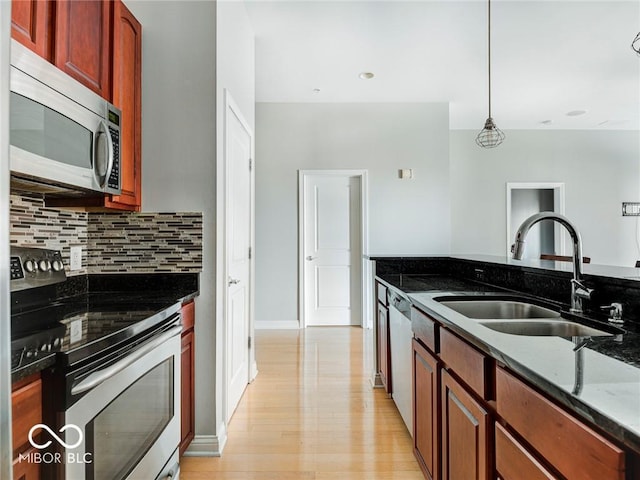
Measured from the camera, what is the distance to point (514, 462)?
846mm

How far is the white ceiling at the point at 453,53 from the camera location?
2799 mm

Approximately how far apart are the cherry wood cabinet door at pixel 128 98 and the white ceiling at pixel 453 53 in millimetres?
1236

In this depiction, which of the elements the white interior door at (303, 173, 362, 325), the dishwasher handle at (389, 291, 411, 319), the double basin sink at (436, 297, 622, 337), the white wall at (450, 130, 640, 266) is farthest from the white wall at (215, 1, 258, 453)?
the white wall at (450, 130, 640, 266)

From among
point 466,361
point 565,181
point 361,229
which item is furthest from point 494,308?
point 565,181

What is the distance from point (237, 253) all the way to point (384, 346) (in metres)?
1.21

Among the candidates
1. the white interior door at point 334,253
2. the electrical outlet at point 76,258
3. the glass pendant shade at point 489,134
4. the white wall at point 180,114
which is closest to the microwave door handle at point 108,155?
the white wall at point 180,114

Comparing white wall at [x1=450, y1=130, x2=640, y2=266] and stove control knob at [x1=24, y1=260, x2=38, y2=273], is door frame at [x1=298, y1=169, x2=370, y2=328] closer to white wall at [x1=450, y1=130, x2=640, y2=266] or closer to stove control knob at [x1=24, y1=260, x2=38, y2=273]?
white wall at [x1=450, y1=130, x2=640, y2=266]

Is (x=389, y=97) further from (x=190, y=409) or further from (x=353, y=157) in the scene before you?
(x=190, y=409)

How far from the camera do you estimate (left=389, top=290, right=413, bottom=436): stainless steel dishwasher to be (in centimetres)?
185

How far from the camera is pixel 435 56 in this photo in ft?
11.6

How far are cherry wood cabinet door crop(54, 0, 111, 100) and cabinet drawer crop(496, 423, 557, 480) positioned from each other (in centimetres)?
189

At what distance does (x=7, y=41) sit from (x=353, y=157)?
4.32 m

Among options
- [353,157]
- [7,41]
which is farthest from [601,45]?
[7,41]

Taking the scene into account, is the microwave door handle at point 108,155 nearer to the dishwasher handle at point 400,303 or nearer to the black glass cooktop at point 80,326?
the black glass cooktop at point 80,326
